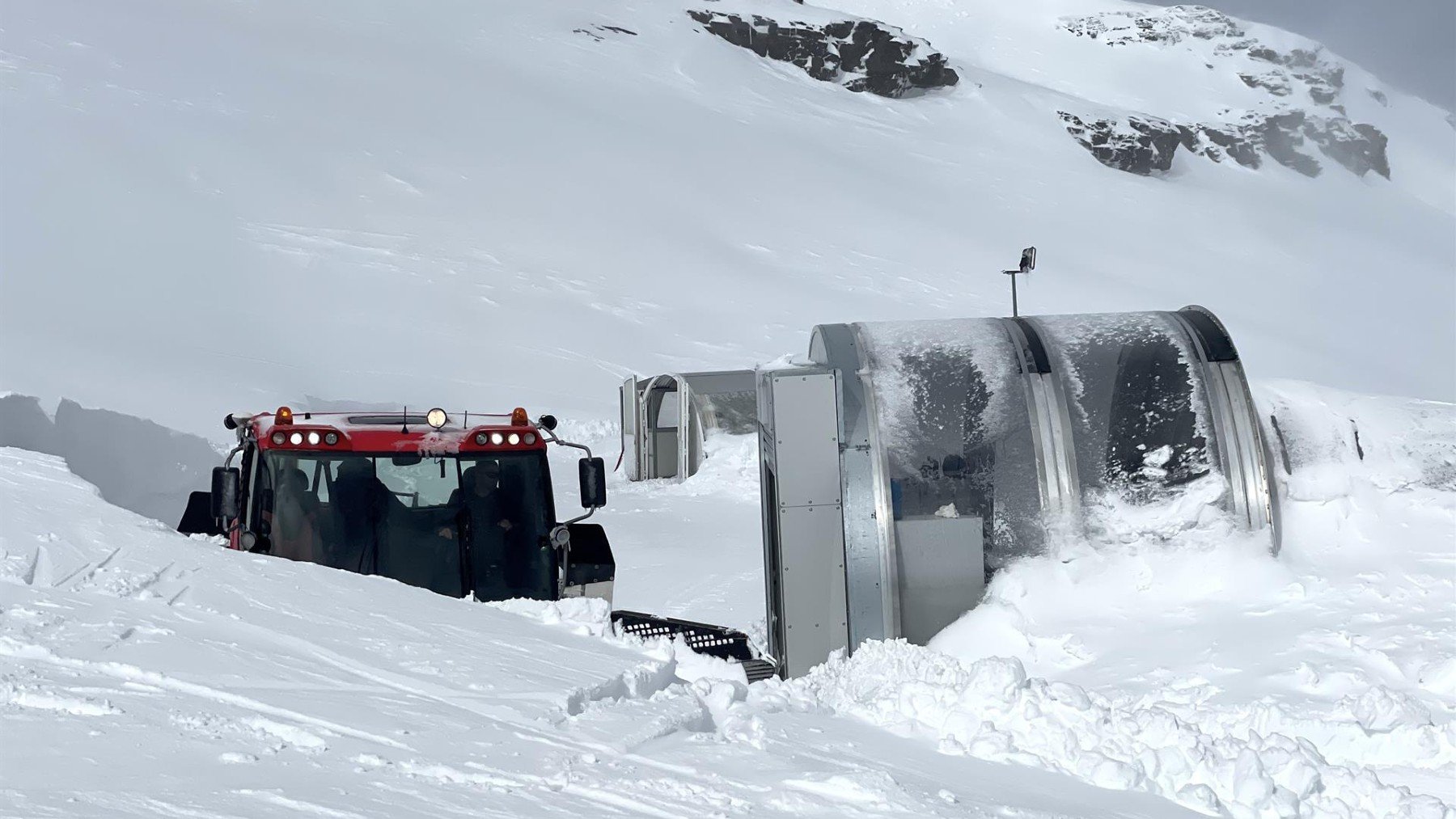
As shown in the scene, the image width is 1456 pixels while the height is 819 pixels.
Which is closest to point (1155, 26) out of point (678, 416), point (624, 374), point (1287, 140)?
point (1287, 140)

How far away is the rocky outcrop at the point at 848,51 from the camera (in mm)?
73188

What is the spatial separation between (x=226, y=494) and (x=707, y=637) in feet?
7.84

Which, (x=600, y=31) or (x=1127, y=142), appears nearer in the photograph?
(x=600, y=31)

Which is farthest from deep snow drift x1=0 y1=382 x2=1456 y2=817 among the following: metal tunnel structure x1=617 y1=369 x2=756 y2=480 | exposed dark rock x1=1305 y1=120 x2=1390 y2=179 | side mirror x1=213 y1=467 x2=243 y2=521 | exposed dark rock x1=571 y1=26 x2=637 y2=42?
exposed dark rock x1=1305 y1=120 x2=1390 y2=179

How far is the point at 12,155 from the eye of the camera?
3195 centimetres

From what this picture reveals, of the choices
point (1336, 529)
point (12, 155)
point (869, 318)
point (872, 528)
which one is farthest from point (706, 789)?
point (12, 155)

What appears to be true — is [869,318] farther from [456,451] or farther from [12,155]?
[456,451]

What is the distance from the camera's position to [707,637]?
6.73 metres

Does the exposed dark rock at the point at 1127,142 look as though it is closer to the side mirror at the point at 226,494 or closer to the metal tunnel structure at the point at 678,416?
the metal tunnel structure at the point at 678,416

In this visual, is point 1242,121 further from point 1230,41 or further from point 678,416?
point 678,416

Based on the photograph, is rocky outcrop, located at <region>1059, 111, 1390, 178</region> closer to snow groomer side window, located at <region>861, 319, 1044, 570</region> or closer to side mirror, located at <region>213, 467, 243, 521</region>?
snow groomer side window, located at <region>861, 319, 1044, 570</region>

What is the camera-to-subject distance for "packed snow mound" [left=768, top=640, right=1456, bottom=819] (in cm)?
421

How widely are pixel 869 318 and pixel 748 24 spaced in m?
43.9

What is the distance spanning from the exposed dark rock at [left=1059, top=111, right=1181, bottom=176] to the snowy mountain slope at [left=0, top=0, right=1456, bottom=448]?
3.55 metres
